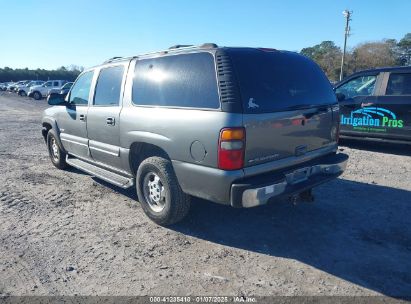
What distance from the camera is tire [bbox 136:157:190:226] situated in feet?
12.7

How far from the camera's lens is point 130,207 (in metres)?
4.84

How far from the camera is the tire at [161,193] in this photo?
387 cm

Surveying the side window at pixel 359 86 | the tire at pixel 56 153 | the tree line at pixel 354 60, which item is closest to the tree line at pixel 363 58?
Result: the tree line at pixel 354 60

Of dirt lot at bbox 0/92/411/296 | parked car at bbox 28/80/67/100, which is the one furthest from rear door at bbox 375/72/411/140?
parked car at bbox 28/80/67/100

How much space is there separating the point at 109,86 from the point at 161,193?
182 cm

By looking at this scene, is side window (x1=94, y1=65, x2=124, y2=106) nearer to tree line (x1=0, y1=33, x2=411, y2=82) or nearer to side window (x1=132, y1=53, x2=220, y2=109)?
side window (x1=132, y1=53, x2=220, y2=109)

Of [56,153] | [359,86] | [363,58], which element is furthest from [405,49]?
[56,153]

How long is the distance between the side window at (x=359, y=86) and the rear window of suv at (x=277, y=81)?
3.95m

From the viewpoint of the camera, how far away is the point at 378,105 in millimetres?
7434

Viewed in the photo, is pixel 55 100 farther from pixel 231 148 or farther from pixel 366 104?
pixel 366 104

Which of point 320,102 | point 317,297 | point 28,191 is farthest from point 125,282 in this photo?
point 28,191

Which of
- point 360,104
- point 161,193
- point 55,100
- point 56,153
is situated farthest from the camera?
point 360,104

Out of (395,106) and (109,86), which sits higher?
(109,86)

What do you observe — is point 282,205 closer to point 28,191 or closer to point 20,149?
point 28,191
